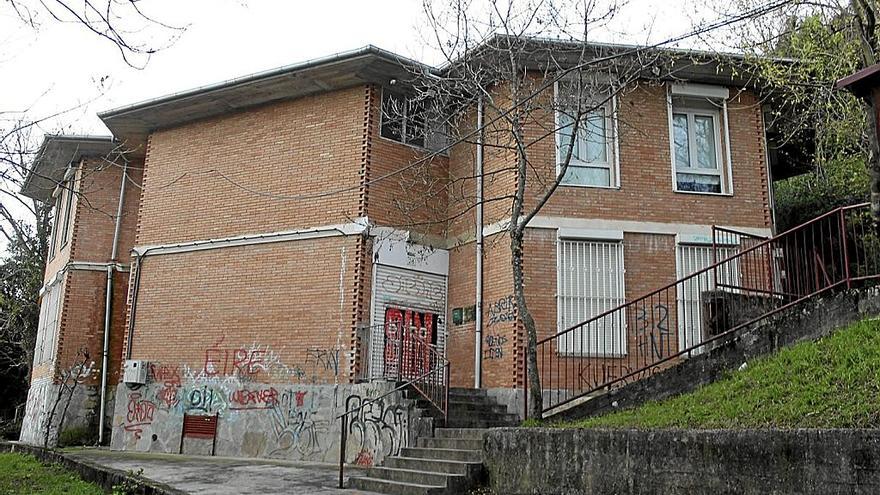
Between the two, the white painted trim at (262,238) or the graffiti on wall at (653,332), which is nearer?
the graffiti on wall at (653,332)

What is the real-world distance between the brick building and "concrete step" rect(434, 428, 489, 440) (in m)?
0.93

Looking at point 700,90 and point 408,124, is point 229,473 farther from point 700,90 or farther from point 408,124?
point 700,90

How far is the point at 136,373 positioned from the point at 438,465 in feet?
29.1

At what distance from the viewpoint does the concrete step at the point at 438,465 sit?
381 inches

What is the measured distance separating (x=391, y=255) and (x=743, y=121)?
7.40 metres

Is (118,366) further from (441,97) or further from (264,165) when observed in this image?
(441,97)

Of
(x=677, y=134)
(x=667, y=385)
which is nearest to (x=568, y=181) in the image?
(x=677, y=134)

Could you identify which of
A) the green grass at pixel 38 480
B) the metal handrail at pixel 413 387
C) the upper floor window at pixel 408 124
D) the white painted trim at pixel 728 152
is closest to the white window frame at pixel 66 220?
the green grass at pixel 38 480

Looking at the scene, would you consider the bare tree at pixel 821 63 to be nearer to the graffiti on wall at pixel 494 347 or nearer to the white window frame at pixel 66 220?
the graffiti on wall at pixel 494 347

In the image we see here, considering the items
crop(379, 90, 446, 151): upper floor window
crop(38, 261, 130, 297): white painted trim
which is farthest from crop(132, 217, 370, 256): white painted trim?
crop(38, 261, 130, 297): white painted trim

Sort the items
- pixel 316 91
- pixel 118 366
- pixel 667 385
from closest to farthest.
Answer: pixel 667 385
pixel 316 91
pixel 118 366

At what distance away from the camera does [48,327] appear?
20859 mm

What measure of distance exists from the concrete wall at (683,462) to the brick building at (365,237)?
12.2 feet

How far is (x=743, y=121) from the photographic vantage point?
592 inches
